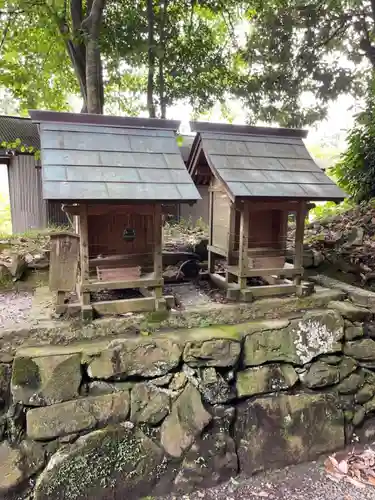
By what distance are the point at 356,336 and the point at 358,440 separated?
1.19 meters

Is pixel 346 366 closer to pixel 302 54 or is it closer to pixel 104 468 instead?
pixel 104 468

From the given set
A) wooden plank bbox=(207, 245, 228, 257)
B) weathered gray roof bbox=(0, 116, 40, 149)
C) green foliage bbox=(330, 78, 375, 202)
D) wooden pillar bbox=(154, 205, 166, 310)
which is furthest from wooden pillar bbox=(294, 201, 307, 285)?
weathered gray roof bbox=(0, 116, 40, 149)

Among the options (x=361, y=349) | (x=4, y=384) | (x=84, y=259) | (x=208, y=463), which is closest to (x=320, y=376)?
(x=361, y=349)

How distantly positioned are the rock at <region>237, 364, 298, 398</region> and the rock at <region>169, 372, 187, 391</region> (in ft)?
2.01

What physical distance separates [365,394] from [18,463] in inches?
149

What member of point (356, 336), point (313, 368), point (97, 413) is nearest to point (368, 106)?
point (356, 336)

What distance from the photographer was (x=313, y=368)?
3.94 meters

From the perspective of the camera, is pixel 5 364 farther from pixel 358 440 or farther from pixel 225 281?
pixel 358 440

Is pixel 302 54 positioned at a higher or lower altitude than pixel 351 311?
higher

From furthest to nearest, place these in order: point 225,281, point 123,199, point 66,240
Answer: point 225,281, point 66,240, point 123,199

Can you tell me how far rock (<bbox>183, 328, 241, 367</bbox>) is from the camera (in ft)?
11.6

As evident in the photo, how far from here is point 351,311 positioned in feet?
13.7

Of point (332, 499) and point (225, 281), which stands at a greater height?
point (225, 281)

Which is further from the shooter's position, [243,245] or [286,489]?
[243,245]
